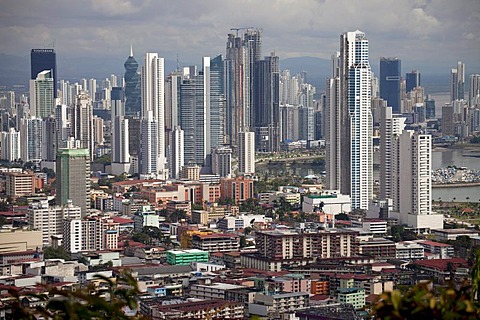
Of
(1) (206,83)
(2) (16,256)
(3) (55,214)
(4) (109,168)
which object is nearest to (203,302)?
(2) (16,256)

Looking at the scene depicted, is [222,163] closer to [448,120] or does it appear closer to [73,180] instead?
[73,180]

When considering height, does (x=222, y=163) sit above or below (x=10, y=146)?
below

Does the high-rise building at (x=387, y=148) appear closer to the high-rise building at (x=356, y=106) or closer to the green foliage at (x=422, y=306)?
the high-rise building at (x=356, y=106)

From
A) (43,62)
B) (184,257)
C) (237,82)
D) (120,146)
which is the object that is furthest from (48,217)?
(237,82)

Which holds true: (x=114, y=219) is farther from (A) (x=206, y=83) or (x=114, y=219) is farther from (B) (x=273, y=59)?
(B) (x=273, y=59)

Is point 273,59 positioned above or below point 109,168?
above

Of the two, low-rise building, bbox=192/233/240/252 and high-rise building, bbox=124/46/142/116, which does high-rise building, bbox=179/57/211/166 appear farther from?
low-rise building, bbox=192/233/240/252
